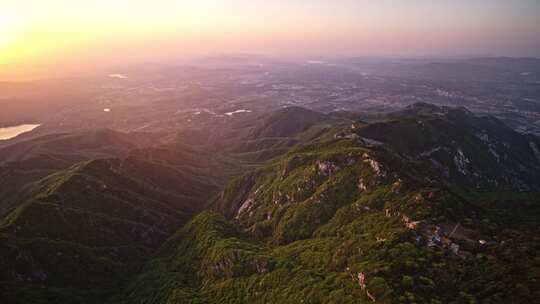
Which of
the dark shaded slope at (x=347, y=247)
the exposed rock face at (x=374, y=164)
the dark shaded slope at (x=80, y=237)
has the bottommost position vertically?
the dark shaded slope at (x=80, y=237)

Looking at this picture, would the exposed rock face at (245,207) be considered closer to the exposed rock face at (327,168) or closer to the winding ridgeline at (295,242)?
the winding ridgeline at (295,242)

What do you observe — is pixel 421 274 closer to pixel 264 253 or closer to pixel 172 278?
pixel 264 253

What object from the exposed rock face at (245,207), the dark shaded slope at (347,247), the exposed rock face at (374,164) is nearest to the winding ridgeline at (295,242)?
the dark shaded slope at (347,247)

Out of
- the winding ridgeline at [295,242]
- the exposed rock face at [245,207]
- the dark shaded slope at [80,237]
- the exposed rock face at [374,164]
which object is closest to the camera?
the winding ridgeline at [295,242]

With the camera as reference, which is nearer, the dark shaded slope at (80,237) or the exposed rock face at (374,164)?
the exposed rock face at (374,164)

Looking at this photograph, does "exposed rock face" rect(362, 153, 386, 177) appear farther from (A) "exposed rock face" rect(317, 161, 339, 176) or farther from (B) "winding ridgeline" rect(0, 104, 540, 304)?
(A) "exposed rock face" rect(317, 161, 339, 176)

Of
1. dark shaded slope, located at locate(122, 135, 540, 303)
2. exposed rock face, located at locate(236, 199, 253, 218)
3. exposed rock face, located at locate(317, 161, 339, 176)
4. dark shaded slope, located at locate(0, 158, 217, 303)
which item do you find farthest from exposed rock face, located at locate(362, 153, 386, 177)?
dark shaded slope, located at locate(0, 158, 217, 303)

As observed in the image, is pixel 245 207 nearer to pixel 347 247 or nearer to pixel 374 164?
pixel 374 164

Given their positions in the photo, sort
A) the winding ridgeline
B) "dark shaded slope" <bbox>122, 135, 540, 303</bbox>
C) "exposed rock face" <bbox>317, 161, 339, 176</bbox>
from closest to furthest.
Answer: "dark shaded slope" <bbox>122, 135, 540, 303</bbox> → the winding ridgeline → "exposed rock face" <bbox>317, 161, 339, 176</bbox>

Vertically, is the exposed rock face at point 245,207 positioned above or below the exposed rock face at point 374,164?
below

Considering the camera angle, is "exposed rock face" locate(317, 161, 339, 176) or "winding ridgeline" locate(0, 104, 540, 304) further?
"exposed rock face" locate(317, 161, 339, 176)

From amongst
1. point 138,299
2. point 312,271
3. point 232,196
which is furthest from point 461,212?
point 232,196
